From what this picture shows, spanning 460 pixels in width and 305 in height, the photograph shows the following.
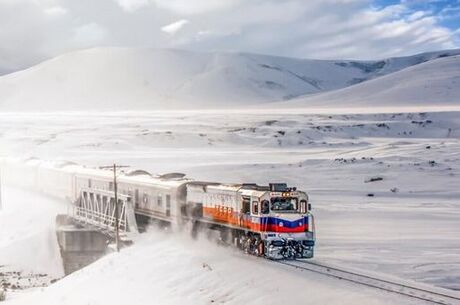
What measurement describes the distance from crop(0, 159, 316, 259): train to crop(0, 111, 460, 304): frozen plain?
1.50 m

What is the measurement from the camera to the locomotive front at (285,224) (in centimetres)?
3216

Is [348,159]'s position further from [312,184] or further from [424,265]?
[424,265]

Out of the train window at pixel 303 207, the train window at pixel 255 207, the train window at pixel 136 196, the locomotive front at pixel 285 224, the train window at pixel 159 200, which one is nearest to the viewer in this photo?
the locomotive front at pixel 285 224

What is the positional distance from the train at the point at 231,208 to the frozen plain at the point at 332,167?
150cm

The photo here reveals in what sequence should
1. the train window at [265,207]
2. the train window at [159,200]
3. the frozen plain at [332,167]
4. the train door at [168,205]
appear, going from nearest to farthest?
the train window at [265,207]
the frozen plain at [332,167]
the train door at [168,205]
the train window at [159,200]

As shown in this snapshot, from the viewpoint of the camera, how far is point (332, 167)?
78.6 m

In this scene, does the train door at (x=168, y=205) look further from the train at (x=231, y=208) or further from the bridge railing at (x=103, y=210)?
the bridge railing at (x=103, y=210)

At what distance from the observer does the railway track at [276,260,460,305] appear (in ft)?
79.8

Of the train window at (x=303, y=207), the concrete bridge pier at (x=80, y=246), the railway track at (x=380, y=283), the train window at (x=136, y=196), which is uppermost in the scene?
the train window at (x=303, y=207)

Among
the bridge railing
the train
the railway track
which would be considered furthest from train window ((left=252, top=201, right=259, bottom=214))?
the bridge railing

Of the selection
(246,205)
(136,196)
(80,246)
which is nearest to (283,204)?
(246,205)

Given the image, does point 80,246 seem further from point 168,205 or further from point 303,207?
point 303,207

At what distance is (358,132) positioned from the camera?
133m

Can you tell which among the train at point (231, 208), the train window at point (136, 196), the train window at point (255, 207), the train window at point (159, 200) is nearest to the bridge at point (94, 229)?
the train window at point (136, 196)
